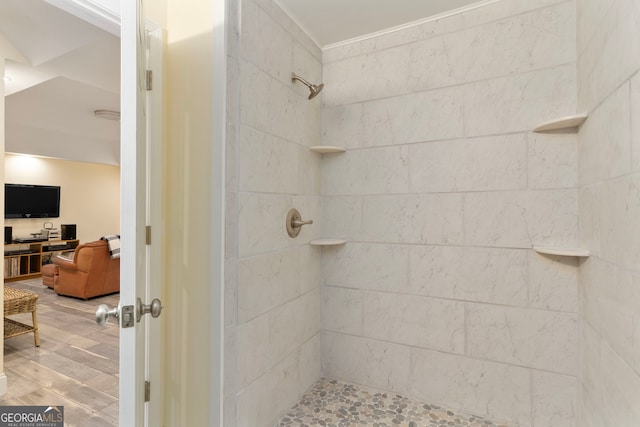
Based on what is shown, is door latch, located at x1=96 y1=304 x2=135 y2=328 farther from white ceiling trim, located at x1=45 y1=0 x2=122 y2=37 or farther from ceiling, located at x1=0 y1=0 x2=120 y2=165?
ceiling, located at x1=0 y1=0 x2=120 y2=165

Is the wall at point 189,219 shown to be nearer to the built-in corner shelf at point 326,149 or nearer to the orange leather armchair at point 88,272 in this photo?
the built-in corner shelf at point 326,149

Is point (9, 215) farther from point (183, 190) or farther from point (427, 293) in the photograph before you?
point (427, 293)

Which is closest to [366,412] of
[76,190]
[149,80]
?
[149,80]

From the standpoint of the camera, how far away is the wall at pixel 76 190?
578 centimetres

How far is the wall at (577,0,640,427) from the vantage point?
2.89 ft

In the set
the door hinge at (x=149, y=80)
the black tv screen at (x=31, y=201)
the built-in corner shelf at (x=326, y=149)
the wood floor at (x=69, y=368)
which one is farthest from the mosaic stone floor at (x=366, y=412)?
the black tv screen at (x=31, y=201)

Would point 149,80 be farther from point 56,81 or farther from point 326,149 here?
point 56,81

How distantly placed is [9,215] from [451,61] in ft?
25.7

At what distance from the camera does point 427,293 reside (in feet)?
5.72

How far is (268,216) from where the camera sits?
4.93 ft

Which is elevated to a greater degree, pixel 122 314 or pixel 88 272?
pixel 122 314

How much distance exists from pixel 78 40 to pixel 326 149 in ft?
6.19

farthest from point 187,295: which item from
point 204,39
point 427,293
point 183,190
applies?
point 427,293

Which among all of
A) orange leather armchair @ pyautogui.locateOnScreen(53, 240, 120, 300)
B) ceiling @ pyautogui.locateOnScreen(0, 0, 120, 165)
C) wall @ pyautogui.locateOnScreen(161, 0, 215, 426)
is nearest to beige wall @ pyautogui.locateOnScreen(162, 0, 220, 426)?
wall @ pyautogui.locateOnScreen(161, 0, 215, 426)
